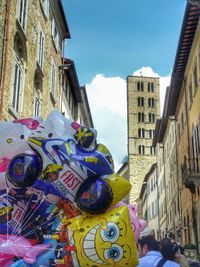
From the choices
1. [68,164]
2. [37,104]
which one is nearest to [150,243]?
[68,164]

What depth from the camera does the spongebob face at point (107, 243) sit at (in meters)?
4.59

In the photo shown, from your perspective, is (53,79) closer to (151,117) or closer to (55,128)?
(55,128)

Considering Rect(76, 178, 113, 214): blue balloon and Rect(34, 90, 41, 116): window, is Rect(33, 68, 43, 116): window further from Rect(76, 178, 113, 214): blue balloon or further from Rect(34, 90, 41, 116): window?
Rect(76, 178, 113, 214): blue balloon

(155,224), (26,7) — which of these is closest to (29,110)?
(26,7)

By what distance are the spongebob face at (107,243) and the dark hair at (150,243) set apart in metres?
1.99

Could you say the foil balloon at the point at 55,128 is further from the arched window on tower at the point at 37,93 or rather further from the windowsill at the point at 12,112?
the arched window on tower at the point at 37,93

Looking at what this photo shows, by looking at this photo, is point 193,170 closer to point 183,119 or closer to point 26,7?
point 183,119

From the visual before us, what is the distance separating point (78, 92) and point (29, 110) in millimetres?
15228

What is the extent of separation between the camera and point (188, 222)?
26.7 meters

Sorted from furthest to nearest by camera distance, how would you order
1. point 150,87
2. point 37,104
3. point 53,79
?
point 150,87
point 53,79
point 37,104

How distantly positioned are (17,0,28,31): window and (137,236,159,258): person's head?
1036 cm

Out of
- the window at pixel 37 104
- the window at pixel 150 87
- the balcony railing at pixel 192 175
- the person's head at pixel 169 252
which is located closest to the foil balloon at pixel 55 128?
the person's head at pixel 169 252

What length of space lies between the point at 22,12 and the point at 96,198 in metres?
12.6

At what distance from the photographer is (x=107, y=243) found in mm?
4598
